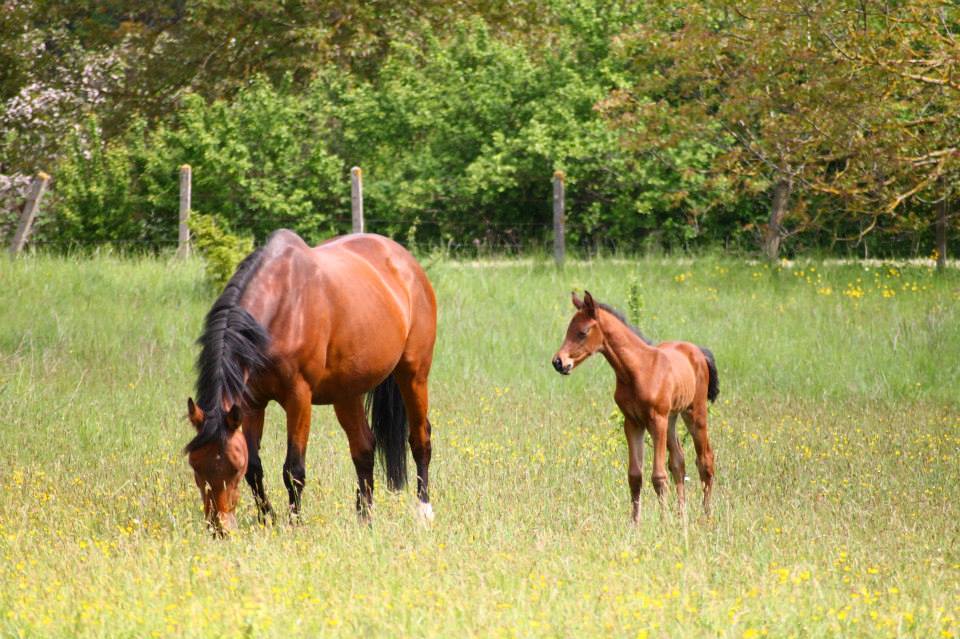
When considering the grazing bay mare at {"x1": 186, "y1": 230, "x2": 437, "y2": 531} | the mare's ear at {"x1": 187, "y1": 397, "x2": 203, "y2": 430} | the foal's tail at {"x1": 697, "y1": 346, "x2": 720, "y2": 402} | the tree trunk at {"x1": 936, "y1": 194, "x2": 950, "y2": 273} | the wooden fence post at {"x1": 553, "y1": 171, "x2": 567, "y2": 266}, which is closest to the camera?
the mare's ear at {"x1": 187, "y1": 397, "x2": 203, "y2": 430}

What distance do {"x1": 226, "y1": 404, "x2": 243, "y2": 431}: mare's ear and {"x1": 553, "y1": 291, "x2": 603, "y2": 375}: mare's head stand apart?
1943 mm

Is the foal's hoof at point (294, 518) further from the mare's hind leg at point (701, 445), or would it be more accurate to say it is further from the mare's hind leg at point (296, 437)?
the mare's hind leg at point (701, 445)

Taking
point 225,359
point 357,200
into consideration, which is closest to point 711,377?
point 225,359

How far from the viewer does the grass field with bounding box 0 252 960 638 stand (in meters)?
5.66

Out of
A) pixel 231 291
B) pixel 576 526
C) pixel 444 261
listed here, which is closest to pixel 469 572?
pixel 576 526

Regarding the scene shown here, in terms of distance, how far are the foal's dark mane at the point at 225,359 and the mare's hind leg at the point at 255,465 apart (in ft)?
0.89

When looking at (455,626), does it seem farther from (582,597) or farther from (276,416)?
(276,416)

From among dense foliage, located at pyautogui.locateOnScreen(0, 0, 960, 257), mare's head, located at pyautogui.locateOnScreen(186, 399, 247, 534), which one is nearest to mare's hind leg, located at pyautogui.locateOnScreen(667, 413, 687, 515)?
mare's head, located at pyautogui.locateOnScreen(186, 399, 247, 534)

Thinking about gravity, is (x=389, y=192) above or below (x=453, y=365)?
above

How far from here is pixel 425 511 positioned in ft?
28.0

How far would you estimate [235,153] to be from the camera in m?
23.4

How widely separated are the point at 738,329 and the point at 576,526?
8.52 meters

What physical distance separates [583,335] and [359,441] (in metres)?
1.87

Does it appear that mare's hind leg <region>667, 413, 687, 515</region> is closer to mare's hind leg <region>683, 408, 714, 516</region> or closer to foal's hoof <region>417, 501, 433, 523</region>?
mare's hind leg <region>683, 408, 714, 516</region>
